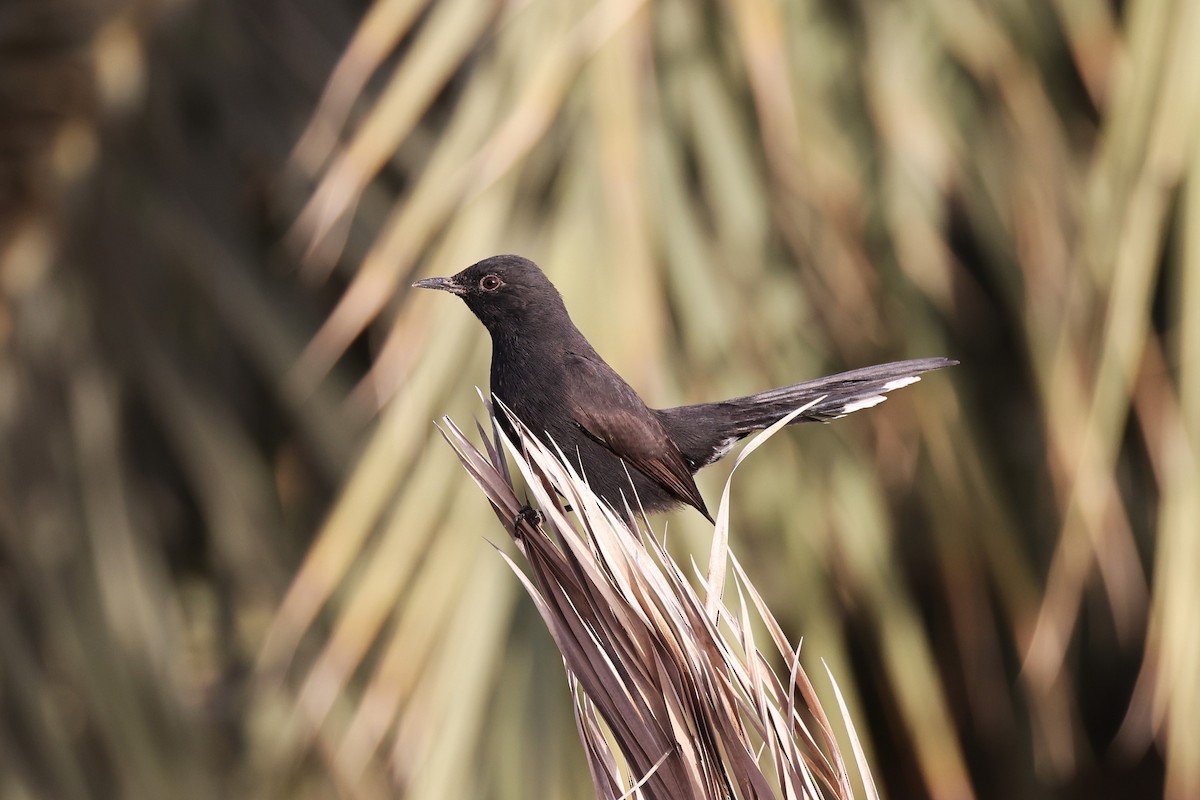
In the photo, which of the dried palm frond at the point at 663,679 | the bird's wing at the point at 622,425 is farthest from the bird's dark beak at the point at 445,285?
the dried palm frond at the point at 663,679

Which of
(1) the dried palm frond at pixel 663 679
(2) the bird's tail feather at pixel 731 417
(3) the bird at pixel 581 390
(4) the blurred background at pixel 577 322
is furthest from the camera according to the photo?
(4) the blurred background at pixel 577 322

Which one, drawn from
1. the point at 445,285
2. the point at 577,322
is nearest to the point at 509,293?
the point at 445,285

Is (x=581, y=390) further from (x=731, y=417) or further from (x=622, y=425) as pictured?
(x=731, y=417)

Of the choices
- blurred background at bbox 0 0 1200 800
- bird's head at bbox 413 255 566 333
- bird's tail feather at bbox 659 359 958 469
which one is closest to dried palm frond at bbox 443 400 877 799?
bird's head at bbox 413 255 566 333

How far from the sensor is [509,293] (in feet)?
7.53

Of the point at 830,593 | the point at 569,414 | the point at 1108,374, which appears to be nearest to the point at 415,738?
the point at 569,414

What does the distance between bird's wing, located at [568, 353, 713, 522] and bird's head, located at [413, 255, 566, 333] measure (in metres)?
0.12

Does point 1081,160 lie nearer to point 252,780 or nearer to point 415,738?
point 415,738

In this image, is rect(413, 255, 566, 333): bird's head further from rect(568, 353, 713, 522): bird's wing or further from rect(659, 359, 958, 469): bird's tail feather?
rect(659, 359, 958, 469): bird's tail feather

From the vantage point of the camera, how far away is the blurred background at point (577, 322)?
2908 mm

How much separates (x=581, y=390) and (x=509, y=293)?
0.87 feet

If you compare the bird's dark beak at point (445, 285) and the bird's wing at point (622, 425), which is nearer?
the bird's wing at point (622, 425)

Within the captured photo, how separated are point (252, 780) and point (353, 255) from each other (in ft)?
6.45

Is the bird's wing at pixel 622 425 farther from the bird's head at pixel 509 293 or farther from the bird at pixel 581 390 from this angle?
the bird's head at pixel 509 293
